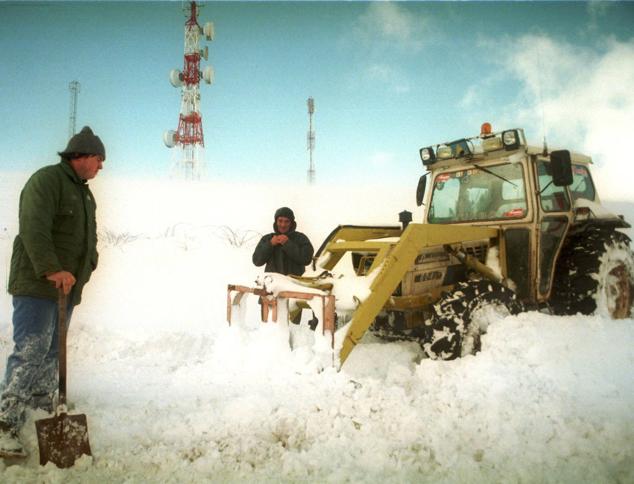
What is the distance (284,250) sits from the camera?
211 inches

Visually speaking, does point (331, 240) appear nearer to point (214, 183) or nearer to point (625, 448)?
point (625, 448)

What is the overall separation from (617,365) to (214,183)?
2438cm

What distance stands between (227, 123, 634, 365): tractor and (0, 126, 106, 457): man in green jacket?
58.3 inches

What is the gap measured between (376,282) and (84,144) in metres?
2.33

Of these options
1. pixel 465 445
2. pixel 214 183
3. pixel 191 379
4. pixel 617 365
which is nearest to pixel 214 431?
pixel 191 379

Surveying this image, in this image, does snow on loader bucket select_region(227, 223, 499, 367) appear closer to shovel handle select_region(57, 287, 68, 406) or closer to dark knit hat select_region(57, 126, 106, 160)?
shovel handle select_region(57, 287, 68, 406)

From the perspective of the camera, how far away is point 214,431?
2773 mm

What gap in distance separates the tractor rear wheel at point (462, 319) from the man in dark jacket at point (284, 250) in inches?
70.1

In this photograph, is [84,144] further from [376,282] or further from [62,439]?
[376,282]

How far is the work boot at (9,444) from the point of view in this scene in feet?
8.09

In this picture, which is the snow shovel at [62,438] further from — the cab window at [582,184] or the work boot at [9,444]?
the cab window at [582,184]

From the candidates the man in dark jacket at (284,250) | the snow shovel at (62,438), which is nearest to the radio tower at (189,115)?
the man in dark jacket at (284,250)

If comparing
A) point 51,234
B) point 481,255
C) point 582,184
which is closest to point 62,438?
point 51,234

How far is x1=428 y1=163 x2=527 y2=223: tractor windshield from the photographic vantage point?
4.89 m
